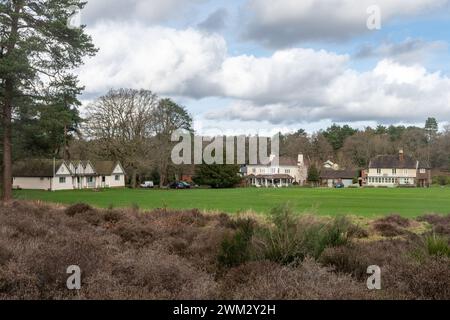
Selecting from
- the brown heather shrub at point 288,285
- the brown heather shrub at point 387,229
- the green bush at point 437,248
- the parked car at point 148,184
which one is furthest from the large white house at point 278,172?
the brown heather shrub at point 288,285

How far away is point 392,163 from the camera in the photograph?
115 metres

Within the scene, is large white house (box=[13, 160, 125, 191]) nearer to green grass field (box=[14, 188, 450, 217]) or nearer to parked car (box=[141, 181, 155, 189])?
parked car (box=[141, 181, 155, 189])

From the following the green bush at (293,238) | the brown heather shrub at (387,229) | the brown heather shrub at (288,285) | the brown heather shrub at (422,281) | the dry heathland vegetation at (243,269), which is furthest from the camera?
the brown heather shrub at (387,229)

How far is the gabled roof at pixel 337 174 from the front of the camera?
116250 millimetres

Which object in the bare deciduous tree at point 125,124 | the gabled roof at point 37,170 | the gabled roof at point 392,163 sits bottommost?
the gabled roof at point 37,170

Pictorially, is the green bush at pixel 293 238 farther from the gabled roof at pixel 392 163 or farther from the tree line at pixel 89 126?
the gabled roof at pixel 392 163

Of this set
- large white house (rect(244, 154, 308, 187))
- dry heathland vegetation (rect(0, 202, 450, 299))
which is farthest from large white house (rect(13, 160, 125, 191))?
dry heathland vegetation (rect(0, 202, 450, 299))

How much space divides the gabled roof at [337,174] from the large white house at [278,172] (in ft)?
14.1

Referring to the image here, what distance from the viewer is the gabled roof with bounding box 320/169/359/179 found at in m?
116

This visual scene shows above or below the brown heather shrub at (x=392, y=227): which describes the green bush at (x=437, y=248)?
above

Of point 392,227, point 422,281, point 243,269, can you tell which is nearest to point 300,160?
point 392,227

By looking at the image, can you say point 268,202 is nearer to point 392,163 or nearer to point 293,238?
point 293,238

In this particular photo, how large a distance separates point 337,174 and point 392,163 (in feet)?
42.0

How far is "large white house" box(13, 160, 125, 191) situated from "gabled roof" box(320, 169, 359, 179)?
53.4 meters
